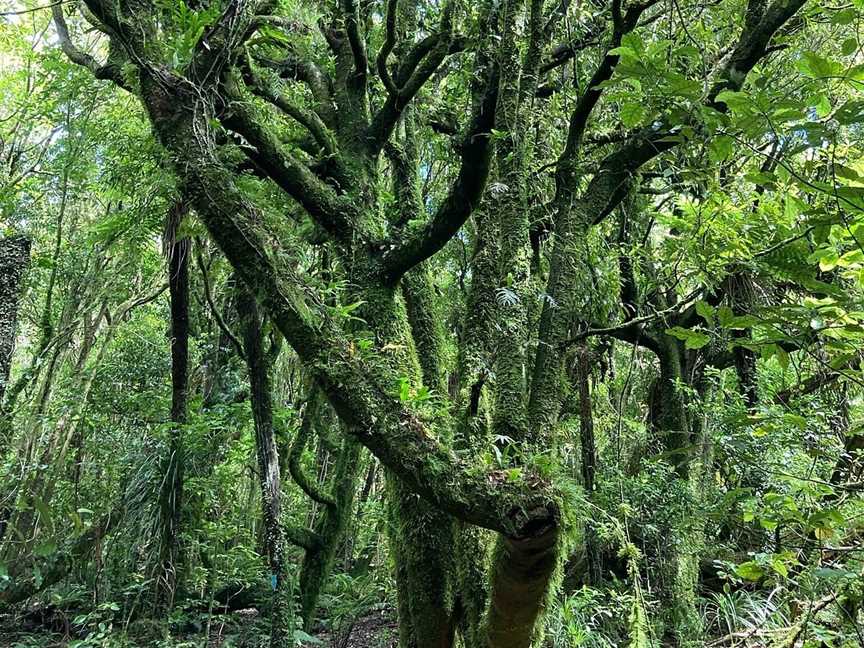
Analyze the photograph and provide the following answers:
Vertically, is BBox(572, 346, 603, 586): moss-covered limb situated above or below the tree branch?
below

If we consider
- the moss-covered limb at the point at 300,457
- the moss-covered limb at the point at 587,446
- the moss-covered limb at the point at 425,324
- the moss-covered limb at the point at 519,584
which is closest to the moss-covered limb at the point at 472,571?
the moss-covered limb at the point at 519,584

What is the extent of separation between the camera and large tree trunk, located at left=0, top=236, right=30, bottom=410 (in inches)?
165

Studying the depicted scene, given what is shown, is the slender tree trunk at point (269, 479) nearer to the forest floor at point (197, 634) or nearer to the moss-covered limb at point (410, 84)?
the forest floor at point (197, 634)

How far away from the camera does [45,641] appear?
5.78 meters

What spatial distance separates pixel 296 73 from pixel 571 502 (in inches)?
205

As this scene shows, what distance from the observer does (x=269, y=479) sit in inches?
187

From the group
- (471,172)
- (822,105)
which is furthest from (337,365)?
(822,105)

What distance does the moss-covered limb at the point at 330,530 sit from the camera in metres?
6.52

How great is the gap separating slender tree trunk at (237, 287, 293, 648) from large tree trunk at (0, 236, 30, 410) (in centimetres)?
164

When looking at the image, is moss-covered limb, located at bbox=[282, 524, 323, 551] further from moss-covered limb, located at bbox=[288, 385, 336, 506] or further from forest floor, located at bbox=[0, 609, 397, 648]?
forest floor, located at bbox=[0, 609, 397, 648]

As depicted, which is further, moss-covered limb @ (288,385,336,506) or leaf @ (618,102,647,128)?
moss-covered limb @ (288,385,336,506)

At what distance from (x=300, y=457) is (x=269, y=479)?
2.24 meters

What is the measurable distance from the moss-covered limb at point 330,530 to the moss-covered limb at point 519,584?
13.4 feet

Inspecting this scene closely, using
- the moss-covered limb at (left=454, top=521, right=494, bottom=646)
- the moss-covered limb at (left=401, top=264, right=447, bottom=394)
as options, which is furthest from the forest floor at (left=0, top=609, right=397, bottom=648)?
the moss-covered limb at (left=401, top=264, right=447, bottom=394)
